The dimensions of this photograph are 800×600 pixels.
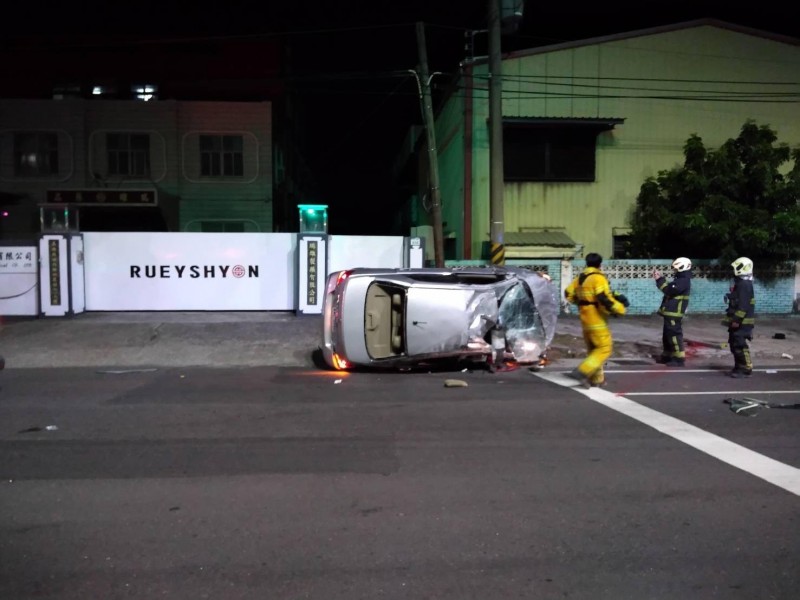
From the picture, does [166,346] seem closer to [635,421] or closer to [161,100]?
[635,421]

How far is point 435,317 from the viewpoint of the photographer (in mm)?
8836

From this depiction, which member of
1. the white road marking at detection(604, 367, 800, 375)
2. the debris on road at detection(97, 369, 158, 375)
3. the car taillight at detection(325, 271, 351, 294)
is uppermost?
the car taillight at detection(325, 271, 351, 294)

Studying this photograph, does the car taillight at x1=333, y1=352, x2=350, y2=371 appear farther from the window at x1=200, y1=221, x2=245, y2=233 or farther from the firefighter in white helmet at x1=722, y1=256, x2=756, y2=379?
the window at x1=200, y1=221, x2=245, y2=233

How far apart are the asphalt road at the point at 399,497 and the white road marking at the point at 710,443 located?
3cm

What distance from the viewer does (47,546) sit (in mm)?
3652

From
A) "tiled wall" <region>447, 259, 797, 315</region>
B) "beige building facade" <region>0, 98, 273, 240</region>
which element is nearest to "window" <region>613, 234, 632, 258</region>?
"tiled wall" <region>447, 259, 797, 315</region>

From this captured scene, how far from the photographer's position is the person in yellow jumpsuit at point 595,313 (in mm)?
7973

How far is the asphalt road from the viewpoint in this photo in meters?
3.30

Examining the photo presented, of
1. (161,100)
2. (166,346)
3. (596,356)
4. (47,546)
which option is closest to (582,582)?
(47,546)

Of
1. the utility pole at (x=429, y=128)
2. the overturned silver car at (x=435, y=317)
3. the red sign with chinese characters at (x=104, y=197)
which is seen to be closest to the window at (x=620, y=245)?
the utility pole at (x=429, y=128)

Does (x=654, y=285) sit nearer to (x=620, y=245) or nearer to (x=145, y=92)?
(x=620, y=245)

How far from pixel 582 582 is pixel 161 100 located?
78.9 ft

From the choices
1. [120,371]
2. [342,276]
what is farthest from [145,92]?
[342,276]

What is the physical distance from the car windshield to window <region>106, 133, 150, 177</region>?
17881mm
